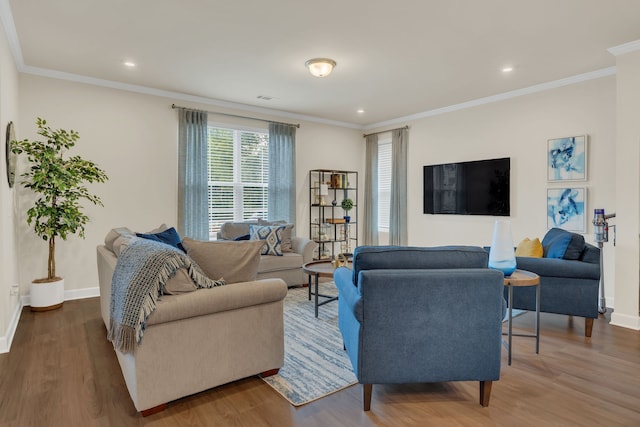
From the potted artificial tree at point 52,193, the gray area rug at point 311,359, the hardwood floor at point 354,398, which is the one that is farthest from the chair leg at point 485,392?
the potted artificial tree at point 52,193

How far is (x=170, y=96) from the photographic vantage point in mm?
5219

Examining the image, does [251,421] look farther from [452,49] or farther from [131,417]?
[452,49]

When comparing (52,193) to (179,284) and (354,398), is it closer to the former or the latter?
(179,284)

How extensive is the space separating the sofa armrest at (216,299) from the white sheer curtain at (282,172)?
377cm

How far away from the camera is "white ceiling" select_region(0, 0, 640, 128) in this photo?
2943 mm

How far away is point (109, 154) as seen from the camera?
479 cm

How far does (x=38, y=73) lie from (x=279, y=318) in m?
4.20

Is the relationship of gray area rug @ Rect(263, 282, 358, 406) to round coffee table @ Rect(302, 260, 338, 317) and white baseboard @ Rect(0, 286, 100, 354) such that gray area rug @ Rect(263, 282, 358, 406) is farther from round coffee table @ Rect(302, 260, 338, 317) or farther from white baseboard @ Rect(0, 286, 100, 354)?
white baseboard @ Rect(0, 286, 100, 354)

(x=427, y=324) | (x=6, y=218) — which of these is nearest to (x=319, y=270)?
(x=427, y=324)

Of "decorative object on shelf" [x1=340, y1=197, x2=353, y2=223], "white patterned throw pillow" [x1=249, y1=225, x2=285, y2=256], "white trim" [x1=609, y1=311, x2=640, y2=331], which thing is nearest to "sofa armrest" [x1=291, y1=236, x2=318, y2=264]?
"white patterned throw pillow" [x1=249, y1=225, x2=285, y2=256]

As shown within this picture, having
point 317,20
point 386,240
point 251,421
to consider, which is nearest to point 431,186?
point 386,240

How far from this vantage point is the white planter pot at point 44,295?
158 inches

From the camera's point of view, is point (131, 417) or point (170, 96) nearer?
point (131, 417)

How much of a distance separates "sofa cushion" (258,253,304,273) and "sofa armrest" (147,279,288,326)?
2351mm
